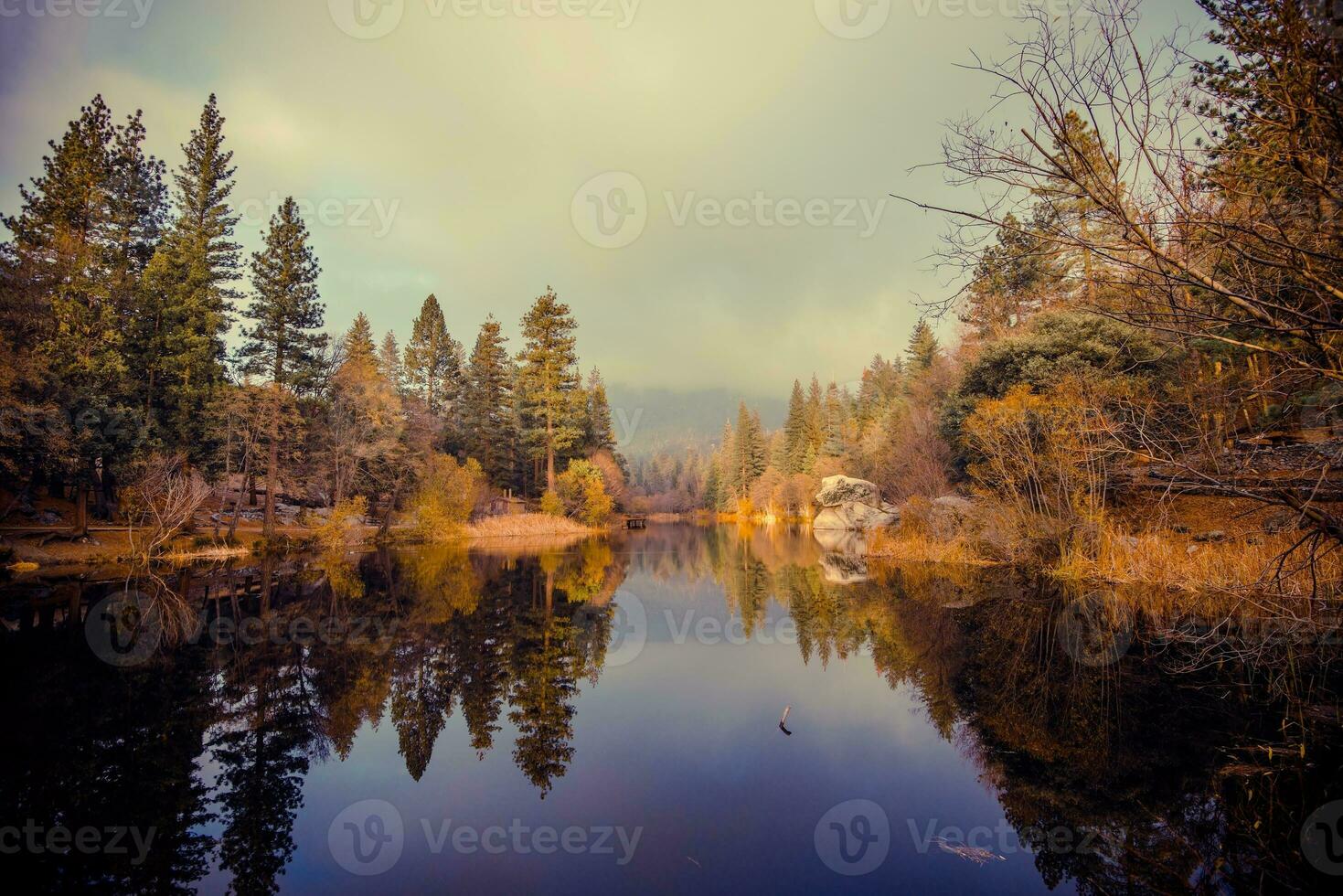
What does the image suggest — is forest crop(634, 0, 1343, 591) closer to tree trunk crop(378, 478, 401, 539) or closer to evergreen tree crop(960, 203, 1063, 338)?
evergreen tree crop(960, 203, 1063, 338)

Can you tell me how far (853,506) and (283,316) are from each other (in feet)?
105

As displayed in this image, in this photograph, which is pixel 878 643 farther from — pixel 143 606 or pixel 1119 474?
pixel 143 606

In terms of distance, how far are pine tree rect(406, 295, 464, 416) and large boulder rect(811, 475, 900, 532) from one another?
29963 mm

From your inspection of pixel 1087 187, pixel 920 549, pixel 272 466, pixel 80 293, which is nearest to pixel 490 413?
pixel 272 466

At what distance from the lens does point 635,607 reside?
42.7 feet

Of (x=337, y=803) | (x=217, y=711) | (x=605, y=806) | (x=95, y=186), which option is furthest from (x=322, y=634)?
(x=95, y=186)

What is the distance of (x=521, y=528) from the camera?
107 ft

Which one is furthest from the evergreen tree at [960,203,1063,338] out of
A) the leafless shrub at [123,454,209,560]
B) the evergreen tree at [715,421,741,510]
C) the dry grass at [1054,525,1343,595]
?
the evergreen tree at [715,421,741,510]

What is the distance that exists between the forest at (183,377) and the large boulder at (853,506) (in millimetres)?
17985

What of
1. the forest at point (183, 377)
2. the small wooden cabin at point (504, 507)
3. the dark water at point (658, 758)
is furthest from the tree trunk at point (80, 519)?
the small wooden cabin at point (504, 507)

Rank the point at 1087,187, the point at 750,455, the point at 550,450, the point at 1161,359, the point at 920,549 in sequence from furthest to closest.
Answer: the point at 750,455, the point at 550,450, the point at 920,549, the point at 1161,359, the point at 1087,187

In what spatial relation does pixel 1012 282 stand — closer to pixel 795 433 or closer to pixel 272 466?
pixel 272 466

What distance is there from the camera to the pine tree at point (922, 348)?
4584cm

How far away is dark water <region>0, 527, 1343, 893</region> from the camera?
375cm
